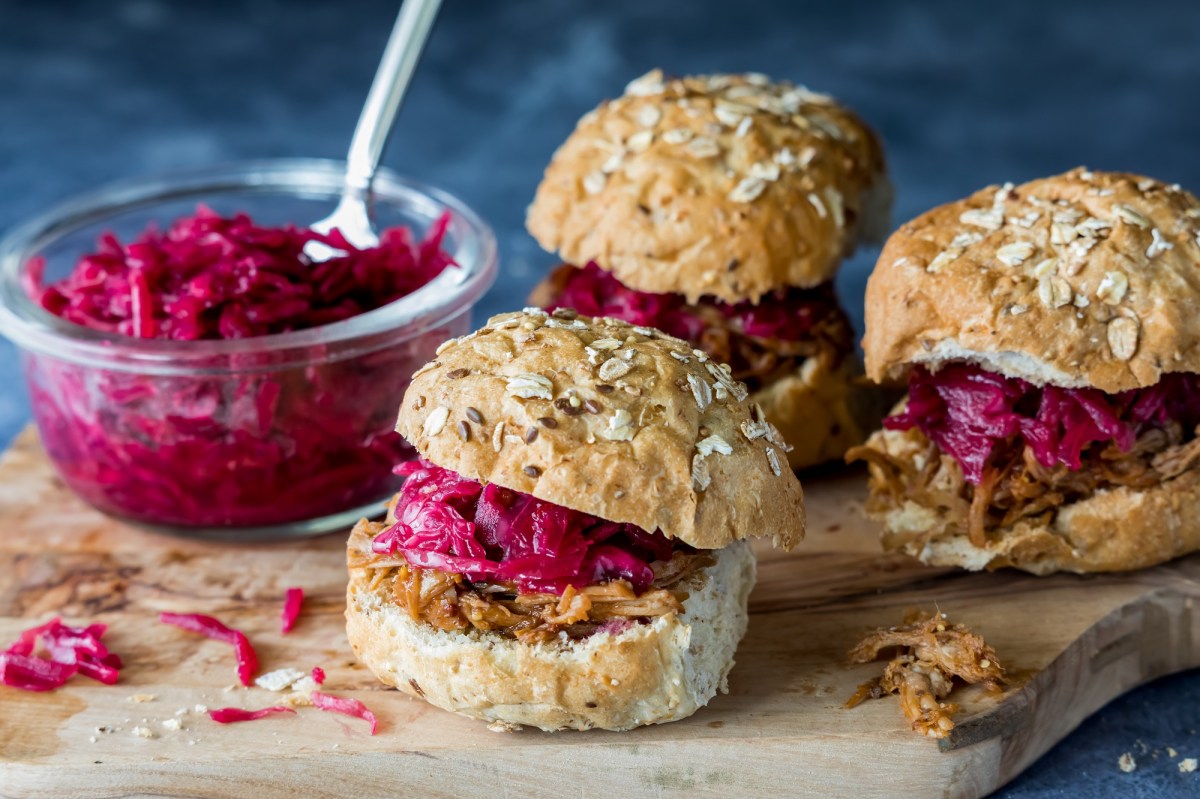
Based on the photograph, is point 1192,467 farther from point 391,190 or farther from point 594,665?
point 391,190

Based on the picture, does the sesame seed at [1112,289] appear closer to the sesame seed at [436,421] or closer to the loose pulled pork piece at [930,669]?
the loose pulled pork piece at [930,669]

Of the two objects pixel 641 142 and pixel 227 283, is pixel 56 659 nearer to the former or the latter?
pixel 227 283

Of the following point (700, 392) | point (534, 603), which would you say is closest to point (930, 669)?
point (700, 392)

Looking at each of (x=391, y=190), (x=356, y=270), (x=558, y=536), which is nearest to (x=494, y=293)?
(x=391, y=190)

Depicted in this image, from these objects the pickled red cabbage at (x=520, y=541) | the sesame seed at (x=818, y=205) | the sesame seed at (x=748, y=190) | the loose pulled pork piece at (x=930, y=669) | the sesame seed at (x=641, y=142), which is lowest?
the loose pulled pork piece at (x=930, y=669)

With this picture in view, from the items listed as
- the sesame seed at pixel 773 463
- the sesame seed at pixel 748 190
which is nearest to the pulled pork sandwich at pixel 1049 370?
the sesame seed at pixel 748 190

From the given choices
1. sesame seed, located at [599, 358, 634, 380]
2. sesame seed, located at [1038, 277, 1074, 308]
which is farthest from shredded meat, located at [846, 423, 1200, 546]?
sesame seed, located at [599, 358, 634, 380]
